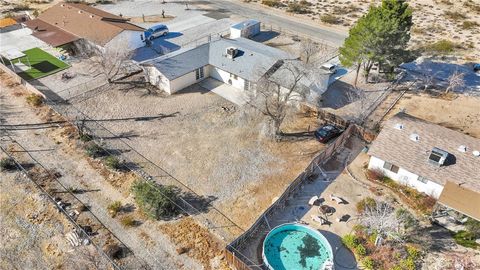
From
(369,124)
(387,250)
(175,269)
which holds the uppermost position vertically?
(369,124)

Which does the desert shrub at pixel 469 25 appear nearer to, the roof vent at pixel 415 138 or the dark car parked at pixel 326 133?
the dark car parked at pixel 326 133

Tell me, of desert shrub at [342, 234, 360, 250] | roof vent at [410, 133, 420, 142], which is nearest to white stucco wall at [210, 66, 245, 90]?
roof vent at [410, 133, 420, 142]

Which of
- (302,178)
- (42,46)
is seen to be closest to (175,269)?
(302,178)

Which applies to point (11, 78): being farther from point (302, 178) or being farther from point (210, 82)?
point (302, 178)

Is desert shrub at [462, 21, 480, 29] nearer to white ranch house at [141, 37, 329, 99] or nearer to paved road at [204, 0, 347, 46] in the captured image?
paved road at [204, 0, 347, 46]

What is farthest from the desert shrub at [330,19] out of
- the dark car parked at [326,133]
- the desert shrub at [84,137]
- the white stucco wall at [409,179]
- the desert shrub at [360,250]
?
the desert shrub at [360,250]

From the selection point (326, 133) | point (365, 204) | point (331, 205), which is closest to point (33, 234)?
point (331, 205)

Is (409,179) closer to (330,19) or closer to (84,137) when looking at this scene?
(84,137)
